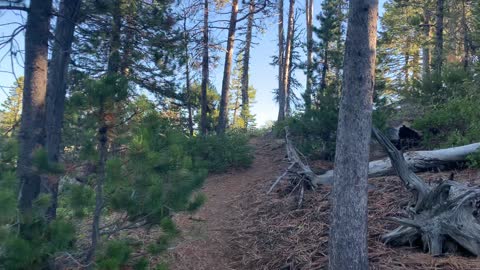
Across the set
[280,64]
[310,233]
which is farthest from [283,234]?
[280,64]

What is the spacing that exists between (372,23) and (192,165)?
249 cm

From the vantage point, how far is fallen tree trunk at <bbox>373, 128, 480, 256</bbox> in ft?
15.8

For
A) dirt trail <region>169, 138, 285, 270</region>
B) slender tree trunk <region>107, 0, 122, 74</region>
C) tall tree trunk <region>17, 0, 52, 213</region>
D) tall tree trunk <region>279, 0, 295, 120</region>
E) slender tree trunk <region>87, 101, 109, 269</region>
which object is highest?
tall tree trunk <region>279, 0, 295, 120</region>

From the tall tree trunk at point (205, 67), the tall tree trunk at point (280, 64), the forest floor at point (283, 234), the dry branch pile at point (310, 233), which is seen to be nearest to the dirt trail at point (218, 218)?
the forest floor at point (283, 234)

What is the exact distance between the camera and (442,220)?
4977mm

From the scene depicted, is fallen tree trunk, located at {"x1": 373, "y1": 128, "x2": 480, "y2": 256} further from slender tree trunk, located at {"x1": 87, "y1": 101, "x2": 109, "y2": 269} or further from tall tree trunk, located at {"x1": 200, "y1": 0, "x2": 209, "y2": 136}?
tall tree trunk, located at {"x1": 200, "y1": 0, "x2": 209, "y2": 136}

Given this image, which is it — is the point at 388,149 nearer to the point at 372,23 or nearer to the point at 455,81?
the point at 372,23

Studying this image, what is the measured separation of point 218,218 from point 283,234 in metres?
2.12

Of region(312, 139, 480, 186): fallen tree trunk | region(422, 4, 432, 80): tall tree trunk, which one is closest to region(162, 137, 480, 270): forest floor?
region(312, 139, 480, 186): fallen tree trunk

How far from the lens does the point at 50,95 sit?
5453mm

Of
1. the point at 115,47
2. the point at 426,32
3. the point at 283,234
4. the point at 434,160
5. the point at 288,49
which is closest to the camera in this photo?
the point at 283,234

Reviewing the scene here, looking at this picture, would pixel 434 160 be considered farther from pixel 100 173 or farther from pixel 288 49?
pixel 288 49

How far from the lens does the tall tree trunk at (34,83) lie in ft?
15.7

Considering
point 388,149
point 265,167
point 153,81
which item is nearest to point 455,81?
point 265,167
